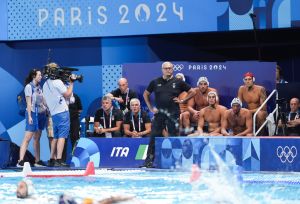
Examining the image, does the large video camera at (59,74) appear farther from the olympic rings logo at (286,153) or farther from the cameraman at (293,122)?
the olympic rings logo at (286,153)

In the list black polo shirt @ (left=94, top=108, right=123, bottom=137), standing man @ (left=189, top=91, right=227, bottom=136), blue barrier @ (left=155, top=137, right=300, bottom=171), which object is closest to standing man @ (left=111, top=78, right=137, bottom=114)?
black polo shirt @ (left=94, top=108, right=123, bottom=137)

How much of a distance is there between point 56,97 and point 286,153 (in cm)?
456

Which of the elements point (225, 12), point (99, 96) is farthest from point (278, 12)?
point (99, 96)

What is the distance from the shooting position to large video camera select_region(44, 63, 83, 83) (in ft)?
49.2

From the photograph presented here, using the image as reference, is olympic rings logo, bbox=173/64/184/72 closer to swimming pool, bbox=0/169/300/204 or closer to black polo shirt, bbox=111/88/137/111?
black polo shirt, bbox=111/88/137/111

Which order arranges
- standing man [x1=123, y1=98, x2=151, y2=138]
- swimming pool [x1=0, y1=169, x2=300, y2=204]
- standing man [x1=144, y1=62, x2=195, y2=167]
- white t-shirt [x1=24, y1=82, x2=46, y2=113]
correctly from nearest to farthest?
swimming pool [x1=0, y1=169, x2=300, y2=204] → standing man [x1=144, y1=62, x2=195, y2=167] → standing man [x1=123, y1=98, x2=151, y2=138] → white t-shirt [x1=24, y1=82, x2=46, y2=113]

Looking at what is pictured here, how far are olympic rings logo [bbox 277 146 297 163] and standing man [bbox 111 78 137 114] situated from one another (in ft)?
12.6

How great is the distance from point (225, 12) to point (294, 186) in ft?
24.0

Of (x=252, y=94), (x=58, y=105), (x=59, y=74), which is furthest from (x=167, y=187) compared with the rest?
(x=252, y=94)

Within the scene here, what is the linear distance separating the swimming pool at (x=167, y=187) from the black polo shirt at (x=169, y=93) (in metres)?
1.24

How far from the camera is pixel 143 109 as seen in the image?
16.4 metres

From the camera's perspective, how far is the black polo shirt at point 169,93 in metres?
14.5

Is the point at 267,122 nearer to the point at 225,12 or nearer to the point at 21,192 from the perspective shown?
the point at 225,12

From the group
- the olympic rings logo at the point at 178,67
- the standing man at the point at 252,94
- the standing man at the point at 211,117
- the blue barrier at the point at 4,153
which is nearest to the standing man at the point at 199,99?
the standing man at the point at 211,117
